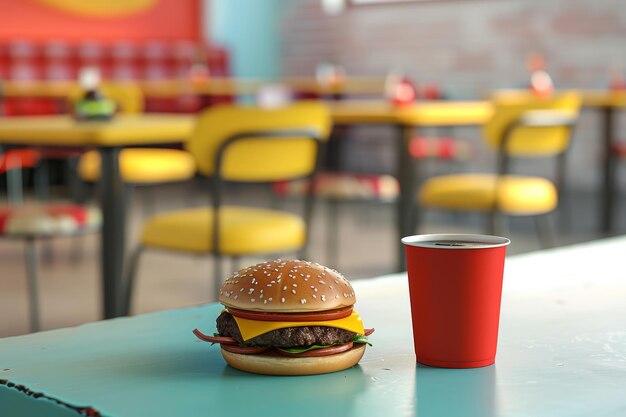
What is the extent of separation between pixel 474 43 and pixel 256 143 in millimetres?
5315

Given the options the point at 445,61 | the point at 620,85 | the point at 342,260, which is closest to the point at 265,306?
the point at 342,260

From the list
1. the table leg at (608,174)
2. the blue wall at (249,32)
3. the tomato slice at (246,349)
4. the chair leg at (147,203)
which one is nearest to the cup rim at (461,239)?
the tomato slice at (246,349)

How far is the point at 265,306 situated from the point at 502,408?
0.18 meters

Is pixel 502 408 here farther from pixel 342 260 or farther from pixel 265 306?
pixel 342 260

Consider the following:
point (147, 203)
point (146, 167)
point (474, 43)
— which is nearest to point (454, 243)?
point (146, 167)

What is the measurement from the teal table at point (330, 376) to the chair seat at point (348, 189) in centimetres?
274

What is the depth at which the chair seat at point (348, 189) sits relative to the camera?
3.65 metres

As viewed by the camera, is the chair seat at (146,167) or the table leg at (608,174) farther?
the table leg at (608,174)

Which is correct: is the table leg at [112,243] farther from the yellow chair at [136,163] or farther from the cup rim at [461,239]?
the cup rim at [461,239]

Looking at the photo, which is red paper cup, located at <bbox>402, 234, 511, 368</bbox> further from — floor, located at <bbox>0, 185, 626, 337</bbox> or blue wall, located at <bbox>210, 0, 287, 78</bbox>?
blue wall, located at <bbox>210, 0, 287, 78</bbox>

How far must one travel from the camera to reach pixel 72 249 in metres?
5.05

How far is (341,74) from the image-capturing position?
8547 millimetres

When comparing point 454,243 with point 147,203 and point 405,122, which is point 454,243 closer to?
point 405,122

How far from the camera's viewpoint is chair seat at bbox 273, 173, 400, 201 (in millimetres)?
3646
